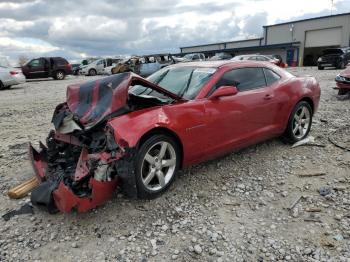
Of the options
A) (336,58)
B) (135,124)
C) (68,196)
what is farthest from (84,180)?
(336,58)

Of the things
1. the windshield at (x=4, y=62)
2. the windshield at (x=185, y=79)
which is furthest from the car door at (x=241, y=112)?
the windshield at (x=4, y=62)

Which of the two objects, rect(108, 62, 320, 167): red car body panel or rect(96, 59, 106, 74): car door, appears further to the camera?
rect(96, 59, 106, 74): car door

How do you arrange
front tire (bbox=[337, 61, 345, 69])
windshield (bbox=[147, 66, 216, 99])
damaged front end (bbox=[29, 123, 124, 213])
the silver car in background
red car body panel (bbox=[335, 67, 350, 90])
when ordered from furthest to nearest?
front tire (bbox=[337, 61, 345, 69]), the silver car in background, red car body panel (bbox=[335, 67, 350, 90]), windshield (bbox=[147, 66, 216, 99]), damaged front end (bbox=[29, 123, 124, 213])

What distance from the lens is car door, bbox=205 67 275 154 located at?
4.20 meters

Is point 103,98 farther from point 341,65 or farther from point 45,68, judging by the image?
point 341,65

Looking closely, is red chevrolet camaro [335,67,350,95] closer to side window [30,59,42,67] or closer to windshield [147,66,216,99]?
windshield [147,66,216,99]

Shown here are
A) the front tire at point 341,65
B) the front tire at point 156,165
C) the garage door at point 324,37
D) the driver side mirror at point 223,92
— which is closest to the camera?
the front tire at point 156,165

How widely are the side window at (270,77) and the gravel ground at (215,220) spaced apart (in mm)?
1153

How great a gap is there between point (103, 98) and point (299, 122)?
3394mm

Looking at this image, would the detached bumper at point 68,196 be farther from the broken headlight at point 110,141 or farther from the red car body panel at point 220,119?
the red car body panel at point 220,119

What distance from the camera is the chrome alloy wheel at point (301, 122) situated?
555cm

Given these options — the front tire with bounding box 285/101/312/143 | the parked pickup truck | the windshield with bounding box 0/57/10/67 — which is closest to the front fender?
the front tire with bounding box 285/101/312/143

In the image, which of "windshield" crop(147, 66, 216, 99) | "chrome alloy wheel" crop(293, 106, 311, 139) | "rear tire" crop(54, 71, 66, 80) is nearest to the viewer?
"windshield" crop(147, 66, 216, 99)

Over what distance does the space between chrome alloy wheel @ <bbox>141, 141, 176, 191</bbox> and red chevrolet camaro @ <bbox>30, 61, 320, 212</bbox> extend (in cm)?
1
